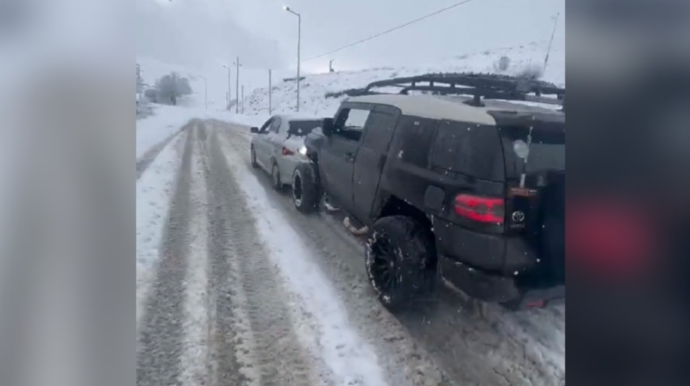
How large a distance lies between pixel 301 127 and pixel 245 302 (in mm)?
1165

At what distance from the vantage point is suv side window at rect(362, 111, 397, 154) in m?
2.14

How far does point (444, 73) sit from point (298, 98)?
0.60m

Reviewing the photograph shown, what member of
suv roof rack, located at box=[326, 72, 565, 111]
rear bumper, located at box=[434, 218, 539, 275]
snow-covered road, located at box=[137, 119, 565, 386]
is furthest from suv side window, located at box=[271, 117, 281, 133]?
rear bumper, located at box=[434, 218, 539, 275]

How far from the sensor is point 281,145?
10.2 feet

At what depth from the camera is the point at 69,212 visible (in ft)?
2.86

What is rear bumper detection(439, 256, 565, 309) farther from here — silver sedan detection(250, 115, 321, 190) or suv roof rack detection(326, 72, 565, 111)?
silver sedan detection(250, 115, 321, 190)

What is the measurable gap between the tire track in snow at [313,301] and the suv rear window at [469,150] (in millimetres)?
775

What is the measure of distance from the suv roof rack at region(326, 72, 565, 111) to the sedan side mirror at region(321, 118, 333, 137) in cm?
59

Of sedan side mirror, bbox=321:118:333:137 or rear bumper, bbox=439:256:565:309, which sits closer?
rear bumper, bbox=439:256:565:309

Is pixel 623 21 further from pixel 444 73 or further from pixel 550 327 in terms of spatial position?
pixel 550 327

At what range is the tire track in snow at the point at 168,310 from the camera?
150 centimetres

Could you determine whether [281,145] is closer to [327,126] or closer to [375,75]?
[327,126]

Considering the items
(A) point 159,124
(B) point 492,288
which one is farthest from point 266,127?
(B) point 492,288

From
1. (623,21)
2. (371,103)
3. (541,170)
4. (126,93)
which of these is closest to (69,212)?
(126,93)
